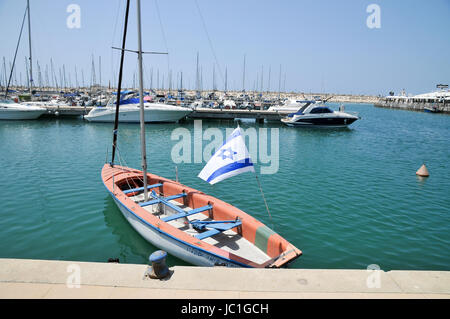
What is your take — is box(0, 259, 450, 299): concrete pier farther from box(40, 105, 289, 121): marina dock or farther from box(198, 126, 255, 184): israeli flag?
box(40, 105, 289, 121): marina dock

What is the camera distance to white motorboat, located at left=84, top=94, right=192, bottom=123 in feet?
121

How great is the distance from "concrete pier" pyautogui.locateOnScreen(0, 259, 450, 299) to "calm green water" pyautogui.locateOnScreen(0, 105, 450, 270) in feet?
10.9

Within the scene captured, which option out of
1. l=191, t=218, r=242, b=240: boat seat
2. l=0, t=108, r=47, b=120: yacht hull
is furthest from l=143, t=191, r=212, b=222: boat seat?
l=0, t=108, r=47, b=120: yacht hull

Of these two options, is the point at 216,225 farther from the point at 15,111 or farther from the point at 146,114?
the point at 15,111

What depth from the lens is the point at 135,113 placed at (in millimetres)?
37125

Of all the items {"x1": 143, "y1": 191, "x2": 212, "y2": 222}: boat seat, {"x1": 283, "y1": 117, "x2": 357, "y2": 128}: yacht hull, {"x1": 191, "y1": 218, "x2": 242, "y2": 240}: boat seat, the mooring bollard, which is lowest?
{"x1": 191, "y1": 218, "x2": 242, "y2": 240}: boat seat

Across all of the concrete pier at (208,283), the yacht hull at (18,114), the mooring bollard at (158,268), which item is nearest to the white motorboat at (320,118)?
the concrete pier at (208,283)

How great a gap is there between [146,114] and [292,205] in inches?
1171

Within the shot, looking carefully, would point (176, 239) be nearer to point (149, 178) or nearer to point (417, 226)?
Answer: point (149, 178)

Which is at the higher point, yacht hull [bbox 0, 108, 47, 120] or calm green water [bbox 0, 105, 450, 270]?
yacht hull [bbox 0, 108, 47, 120]

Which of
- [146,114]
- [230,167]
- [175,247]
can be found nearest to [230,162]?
[230,167]

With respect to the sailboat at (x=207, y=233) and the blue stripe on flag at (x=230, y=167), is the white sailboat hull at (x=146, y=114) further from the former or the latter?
the blue stripe on flag at (x=230, y=167)

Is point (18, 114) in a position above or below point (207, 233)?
above

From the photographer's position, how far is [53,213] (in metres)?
10.5
